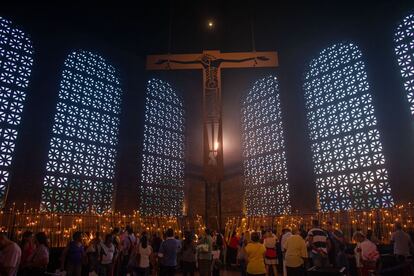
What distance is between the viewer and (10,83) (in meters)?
13.2

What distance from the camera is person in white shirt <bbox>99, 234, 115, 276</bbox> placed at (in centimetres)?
641

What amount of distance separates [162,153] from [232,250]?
10309mm

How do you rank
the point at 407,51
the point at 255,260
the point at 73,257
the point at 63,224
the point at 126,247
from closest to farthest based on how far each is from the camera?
the point at 255,260, the point at 73,257, the point at 126,247, the point at 63,224, the point at 407,51

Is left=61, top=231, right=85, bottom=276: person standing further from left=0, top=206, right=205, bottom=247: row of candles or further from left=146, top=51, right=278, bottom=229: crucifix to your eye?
left=0, top=206, right=205, bottom=247: row of candles

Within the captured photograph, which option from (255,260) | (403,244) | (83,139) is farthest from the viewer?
(83,139)

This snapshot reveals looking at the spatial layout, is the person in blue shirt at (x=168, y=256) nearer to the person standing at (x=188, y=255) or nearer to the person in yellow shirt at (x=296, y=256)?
the person standing at (x=188, y=255)

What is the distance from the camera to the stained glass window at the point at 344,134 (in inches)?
533

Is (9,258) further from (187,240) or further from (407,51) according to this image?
(407,51)

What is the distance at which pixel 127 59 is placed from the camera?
60.5ft

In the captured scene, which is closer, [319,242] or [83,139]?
[319,242]

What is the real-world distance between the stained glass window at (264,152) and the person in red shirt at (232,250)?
756 cm

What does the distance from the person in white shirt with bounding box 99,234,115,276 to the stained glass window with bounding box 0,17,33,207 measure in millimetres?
7468

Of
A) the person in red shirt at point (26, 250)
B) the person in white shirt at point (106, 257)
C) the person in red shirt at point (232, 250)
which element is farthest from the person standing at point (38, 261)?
the person in red shirt at point (232, 250)

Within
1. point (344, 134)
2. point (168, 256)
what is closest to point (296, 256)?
point (168, 256)
